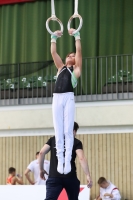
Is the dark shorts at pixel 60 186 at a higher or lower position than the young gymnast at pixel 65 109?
lower

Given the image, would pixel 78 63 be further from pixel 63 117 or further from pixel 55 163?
pixel 55 163

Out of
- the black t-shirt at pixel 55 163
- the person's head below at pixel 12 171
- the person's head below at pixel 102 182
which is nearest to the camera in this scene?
the black t-shirt at pixel 55 163

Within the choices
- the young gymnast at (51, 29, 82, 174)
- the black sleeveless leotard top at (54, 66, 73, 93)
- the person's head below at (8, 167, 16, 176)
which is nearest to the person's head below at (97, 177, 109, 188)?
the person's head below at (8, 167, 16, 176)

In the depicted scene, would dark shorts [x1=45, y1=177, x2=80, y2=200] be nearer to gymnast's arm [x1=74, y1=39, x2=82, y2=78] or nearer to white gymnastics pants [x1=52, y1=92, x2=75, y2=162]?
white gymnastics pants [x1=52, y1=92, x2=75, y2=162]

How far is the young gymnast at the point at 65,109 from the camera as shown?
7734 mm

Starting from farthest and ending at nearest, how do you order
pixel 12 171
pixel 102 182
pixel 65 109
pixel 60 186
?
pixel 12 171 < pixel 102 182 < pixel 60 186 < pixel 65 109

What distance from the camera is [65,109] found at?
7742 mm

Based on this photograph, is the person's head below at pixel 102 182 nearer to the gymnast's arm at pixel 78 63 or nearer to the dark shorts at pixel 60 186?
the dark shorts at pixel 60 186

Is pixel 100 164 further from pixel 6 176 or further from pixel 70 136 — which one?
pixel 70 136

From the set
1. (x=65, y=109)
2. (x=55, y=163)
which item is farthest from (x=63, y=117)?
(x=55, y=163)

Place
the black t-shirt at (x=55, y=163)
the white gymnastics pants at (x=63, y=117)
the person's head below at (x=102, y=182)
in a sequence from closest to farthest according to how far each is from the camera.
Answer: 1. the white gymnastics pants at (x=63, y=117)
2. the black t-shirt at (x=55, y=163)
3. the person's head below at (x=102, y=182)

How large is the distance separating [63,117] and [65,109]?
11cm

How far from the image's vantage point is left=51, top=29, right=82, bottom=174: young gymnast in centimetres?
773

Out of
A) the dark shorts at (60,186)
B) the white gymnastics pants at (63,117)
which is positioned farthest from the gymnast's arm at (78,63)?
the dark shorts at (60,186)
